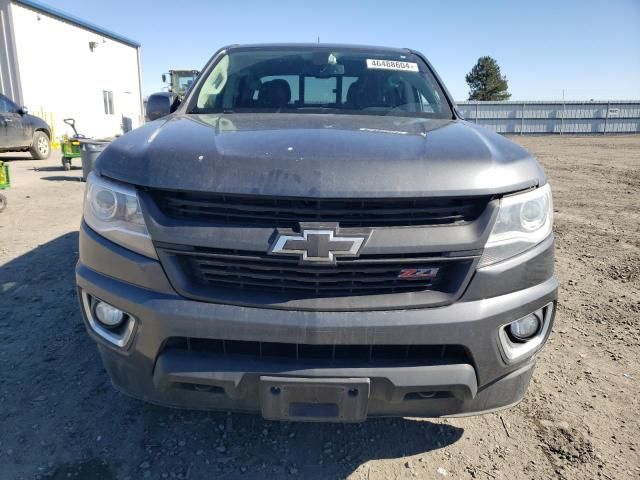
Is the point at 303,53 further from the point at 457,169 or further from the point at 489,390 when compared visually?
the point at 489,390

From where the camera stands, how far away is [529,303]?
179cm

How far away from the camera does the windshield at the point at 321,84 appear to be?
3006 mm

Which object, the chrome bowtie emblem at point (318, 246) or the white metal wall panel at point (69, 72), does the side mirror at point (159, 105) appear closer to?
the chrome bowtie emblem at point (318, 246)

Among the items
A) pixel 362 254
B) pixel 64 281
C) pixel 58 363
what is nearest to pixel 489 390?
pixel 362 254

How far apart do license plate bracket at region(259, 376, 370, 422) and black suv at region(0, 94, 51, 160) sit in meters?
13.8

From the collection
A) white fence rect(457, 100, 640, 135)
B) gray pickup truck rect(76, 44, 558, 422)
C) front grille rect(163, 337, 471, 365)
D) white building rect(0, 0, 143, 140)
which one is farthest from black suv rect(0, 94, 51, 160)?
white fence rect(457, 100, 640, 135)

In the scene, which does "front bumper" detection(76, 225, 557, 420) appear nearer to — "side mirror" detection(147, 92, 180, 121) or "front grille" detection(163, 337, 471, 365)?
"front grille" detection(163, 337, 471, 365)

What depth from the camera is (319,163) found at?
5.61 ft

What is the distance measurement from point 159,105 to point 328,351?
2.16 metres

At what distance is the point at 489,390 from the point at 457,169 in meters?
0.86

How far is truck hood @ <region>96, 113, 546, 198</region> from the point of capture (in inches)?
65.9

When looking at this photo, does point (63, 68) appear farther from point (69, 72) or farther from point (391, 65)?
point (391, 65)

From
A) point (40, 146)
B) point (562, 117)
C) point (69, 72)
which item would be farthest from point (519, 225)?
point (562, 117)

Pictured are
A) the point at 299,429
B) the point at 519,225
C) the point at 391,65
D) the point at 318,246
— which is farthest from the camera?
the point at 391,65
